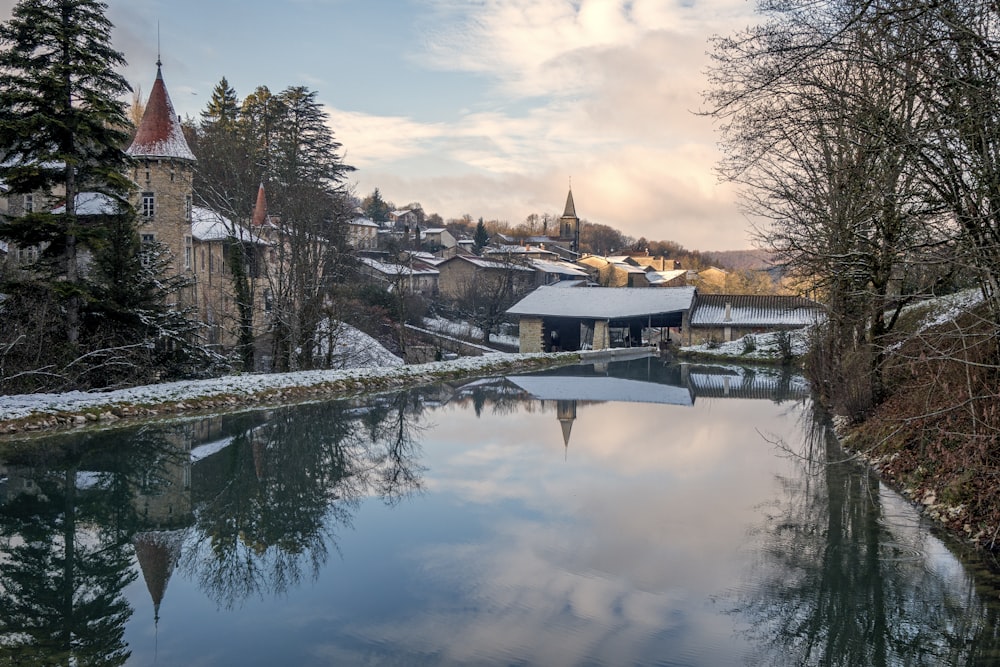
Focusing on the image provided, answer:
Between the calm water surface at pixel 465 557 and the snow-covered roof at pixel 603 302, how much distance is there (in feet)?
86.3

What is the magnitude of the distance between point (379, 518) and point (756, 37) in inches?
273

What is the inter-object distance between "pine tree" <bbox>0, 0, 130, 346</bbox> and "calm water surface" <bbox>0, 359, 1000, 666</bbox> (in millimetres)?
5654

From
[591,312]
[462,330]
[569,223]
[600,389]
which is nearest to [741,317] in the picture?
[591,312]

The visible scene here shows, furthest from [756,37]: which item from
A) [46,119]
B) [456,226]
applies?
[456,226]

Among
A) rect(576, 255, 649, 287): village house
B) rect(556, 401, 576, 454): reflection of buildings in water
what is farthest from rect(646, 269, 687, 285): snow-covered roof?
rect(556, 401, 576, 454): reflection of buildings in water

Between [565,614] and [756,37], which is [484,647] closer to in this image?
[565,614]

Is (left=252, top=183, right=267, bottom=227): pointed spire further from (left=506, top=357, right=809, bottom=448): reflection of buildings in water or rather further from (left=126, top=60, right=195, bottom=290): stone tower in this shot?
(left=506, top=357, right=809, bottom=448): reflection of buildings in water

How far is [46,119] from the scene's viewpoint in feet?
53.1

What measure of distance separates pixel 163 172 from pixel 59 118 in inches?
536

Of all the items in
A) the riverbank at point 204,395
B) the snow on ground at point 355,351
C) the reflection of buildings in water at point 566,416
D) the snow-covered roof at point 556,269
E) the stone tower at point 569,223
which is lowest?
the reflection of buildings in water at point 566,416

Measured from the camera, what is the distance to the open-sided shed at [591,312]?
134ft

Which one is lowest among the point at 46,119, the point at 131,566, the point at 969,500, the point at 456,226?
the point at 131,566

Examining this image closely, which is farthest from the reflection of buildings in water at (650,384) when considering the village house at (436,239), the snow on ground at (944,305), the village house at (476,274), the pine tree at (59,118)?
the village house at (436,239)

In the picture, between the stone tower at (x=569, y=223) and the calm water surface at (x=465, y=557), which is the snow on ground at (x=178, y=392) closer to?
the calm water surface at (x=465, y=557)
